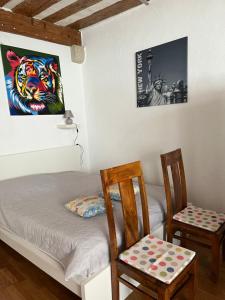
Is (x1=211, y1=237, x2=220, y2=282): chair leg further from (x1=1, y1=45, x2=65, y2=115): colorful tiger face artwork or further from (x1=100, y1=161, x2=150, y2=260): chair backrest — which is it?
(x1=1, y1=45, x2=65, y2=115): colorful tiger face artwork

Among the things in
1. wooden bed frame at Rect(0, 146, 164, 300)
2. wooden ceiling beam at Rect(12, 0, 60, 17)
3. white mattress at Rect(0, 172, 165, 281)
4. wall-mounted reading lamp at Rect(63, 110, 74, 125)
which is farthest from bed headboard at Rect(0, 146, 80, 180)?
wooden ceiling beam at Rect(12, 0, 60, 17)

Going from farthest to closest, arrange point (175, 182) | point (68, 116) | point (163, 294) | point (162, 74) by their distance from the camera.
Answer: point (68, 116)
point (162, 74)
point (175, 182)
point (163, 294)

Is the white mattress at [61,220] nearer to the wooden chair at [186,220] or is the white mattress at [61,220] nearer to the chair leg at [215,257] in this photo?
the wooden chair at [186,220]

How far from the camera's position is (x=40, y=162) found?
2.83 meters

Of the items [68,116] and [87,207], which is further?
[68,116]

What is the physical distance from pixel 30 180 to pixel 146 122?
153 cm

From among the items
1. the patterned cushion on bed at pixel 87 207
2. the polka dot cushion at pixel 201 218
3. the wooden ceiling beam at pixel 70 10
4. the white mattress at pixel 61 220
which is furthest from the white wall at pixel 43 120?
the polka dot cushion at pixel 201 218

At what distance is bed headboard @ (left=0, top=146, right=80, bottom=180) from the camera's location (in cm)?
254

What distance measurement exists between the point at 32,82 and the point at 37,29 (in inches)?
26.3

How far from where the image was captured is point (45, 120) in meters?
2.95

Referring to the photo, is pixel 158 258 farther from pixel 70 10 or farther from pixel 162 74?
pixel 70 10

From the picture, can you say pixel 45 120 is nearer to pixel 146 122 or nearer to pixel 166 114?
pixel 146 122

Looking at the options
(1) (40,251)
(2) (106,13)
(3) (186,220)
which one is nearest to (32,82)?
(2) (106,13)

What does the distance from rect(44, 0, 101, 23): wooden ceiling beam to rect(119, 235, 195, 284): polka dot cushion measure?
250cm
